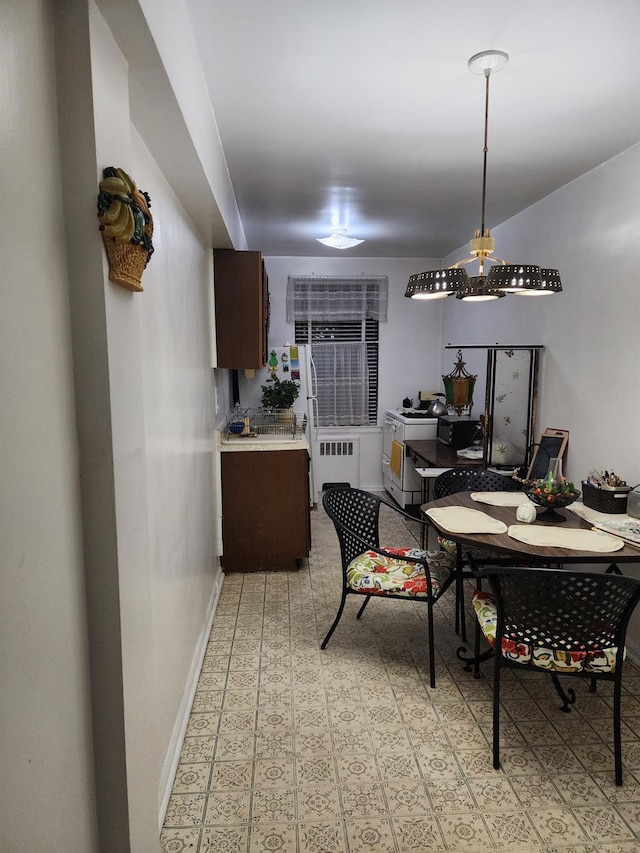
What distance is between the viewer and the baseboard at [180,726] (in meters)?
1.79

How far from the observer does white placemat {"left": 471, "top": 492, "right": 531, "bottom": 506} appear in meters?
2.87

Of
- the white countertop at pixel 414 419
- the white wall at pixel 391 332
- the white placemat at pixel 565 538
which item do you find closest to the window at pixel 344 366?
the white wall at pixel 391 332

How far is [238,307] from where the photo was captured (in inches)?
140

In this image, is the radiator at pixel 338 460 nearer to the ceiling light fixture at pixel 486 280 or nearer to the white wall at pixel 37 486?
the ceiling light fixture at pixel 486 280

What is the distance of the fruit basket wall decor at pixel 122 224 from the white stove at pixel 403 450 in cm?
412

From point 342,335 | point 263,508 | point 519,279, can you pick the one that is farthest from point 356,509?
point 342,335

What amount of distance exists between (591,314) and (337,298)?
10.2ft

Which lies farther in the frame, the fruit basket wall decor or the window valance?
the window valance

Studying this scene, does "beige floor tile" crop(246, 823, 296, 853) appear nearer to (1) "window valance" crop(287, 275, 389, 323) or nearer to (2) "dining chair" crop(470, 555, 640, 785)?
(2) "dining chair" crop(470, 555, 640, 785)

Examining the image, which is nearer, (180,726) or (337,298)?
(180,726)

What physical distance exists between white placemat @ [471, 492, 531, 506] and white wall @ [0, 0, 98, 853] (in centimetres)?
231

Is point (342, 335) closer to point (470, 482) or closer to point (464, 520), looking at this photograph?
point (470, 482)

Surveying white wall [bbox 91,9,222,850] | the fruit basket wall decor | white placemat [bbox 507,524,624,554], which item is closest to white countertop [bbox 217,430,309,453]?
white wall [bbox 91,9,222,850]

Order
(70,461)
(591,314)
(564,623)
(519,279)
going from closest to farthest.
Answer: (70,461)
(564,623)
(519,279)
(591,314)
